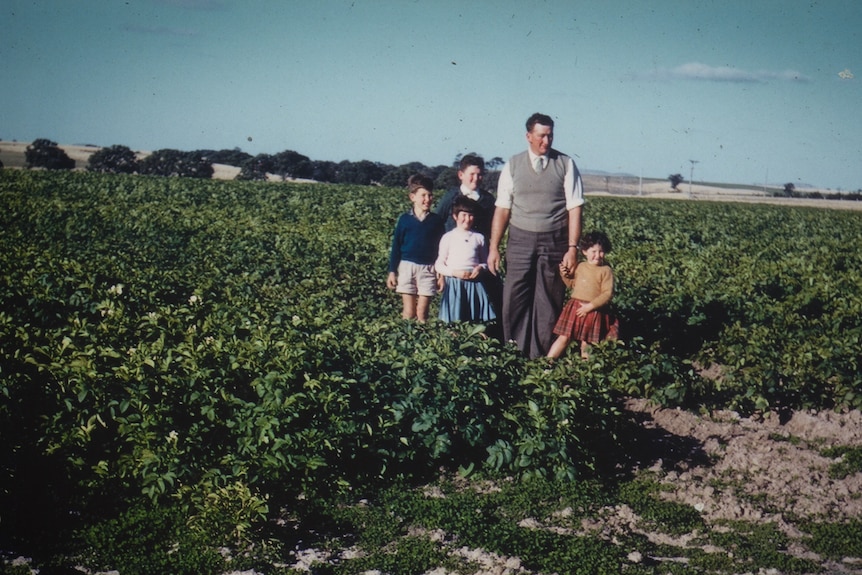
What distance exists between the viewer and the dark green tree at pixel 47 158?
57.2 metres

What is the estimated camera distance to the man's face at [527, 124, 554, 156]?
5.77 m

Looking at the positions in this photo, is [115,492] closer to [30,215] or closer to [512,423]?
[512,423]

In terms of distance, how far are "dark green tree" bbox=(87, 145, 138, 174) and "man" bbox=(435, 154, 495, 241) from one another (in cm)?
5219

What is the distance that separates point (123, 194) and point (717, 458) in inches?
914

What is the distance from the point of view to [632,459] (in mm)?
4746

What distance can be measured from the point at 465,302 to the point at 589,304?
1064 mm

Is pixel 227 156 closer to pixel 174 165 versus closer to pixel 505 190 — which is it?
pixel 174 165

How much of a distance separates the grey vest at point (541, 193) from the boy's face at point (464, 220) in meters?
0.41

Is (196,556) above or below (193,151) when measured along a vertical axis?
below

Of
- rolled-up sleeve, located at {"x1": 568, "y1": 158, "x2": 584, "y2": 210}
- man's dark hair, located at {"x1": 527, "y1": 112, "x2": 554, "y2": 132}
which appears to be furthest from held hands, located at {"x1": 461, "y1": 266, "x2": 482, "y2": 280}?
man's dark hair, located at {"x1": 527, "y1": 112, "x2": 554, "y2": 132}

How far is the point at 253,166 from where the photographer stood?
51781 millimetres

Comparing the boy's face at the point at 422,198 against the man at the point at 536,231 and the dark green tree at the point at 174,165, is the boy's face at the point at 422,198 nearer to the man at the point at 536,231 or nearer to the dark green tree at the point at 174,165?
the man at the point at 536,231

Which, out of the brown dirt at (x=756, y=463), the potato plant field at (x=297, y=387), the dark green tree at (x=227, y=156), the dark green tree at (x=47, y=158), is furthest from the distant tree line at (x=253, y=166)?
the brown dirt at (x=756, y=463)

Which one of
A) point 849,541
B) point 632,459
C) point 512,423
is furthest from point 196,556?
point 849,541
